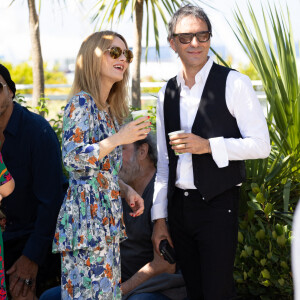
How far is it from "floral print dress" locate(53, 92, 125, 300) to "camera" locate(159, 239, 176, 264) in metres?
0.29

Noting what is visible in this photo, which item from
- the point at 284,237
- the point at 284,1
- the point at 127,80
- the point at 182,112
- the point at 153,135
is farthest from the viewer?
the point at 284,1

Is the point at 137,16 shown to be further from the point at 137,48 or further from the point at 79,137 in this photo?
the point at 79,137

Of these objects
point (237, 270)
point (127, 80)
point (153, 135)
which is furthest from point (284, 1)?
point (237, 270)

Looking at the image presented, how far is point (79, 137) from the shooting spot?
249 cm

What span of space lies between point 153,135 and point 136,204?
Answer: 34.0 inches

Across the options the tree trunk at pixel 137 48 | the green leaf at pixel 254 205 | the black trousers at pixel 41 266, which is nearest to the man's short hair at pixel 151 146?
the green leaf at pixel 254 205

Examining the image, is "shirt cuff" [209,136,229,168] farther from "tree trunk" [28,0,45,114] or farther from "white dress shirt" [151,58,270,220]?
"tree trunk" [28,0,45,114]

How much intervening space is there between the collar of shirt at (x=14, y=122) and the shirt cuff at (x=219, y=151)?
1448mm

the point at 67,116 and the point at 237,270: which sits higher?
the point at 67,116

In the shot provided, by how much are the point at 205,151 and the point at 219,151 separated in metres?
0.06

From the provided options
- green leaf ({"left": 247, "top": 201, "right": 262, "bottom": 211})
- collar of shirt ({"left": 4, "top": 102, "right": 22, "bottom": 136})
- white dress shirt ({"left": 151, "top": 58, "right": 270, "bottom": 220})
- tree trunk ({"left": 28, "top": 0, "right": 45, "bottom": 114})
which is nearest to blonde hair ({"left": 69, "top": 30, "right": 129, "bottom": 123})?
white dress shirt ({"left": 151, "top": 58, "right": 270, "bottom": 220})

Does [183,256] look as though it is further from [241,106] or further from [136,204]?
[241,106]

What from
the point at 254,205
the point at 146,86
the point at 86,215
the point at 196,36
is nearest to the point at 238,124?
the point at 196,36

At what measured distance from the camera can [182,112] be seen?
2.73 metres
